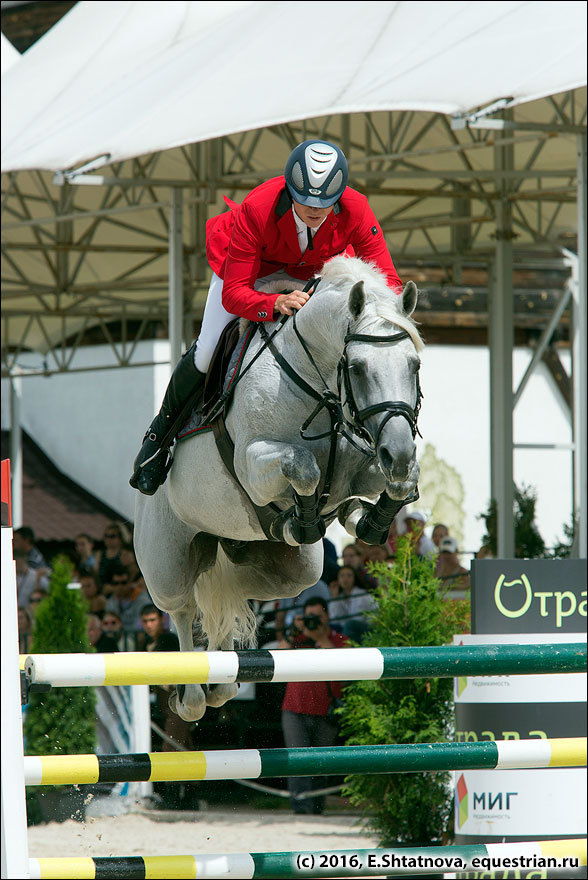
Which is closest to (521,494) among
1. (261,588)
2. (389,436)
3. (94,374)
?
(261,588)

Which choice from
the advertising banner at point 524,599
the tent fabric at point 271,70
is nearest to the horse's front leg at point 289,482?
the advertising banner at point 524,599

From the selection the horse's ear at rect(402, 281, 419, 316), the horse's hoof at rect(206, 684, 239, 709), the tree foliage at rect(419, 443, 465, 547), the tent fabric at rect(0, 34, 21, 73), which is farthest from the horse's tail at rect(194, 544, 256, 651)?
the tree foliage at rect(419, 443, 465, 547)

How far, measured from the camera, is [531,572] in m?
5.14

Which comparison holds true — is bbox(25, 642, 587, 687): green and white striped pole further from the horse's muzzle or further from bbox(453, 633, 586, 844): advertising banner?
bbox(453, 633, 586, 844): advertising banner

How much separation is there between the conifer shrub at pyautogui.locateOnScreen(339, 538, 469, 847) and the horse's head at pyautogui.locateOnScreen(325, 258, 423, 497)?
105 inches

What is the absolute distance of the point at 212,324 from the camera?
3.43 meters

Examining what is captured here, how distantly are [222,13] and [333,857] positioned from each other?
7802 millimetres

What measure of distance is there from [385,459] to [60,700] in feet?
15.2

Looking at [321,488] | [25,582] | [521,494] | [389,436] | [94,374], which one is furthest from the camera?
[94,374]

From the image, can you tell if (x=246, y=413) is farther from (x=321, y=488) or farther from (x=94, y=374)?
(x=94, y=374)

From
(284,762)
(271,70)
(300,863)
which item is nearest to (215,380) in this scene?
(284,762)

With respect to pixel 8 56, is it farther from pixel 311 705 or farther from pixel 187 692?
pixel 187 692

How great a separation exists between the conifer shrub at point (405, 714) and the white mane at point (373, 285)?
99.2 inches

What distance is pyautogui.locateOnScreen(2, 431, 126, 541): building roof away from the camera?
23234 mm
